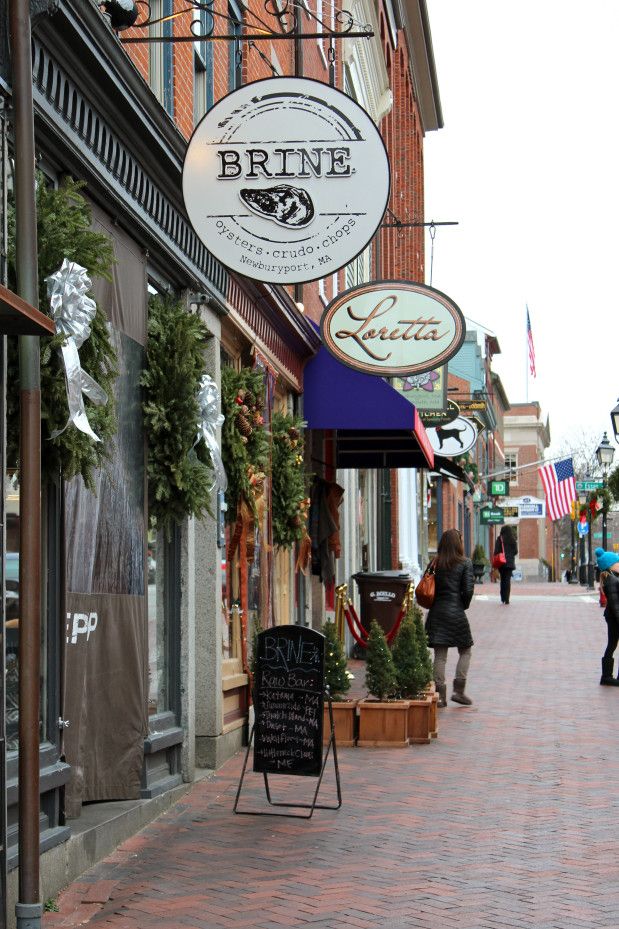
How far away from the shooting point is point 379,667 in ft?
37.9

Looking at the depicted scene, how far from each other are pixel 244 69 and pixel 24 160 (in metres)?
8.16

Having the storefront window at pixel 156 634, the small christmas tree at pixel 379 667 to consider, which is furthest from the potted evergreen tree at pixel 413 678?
the storefront window at pixel 156 634

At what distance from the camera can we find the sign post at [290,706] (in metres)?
8.71

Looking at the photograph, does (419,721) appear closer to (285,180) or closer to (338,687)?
(338,687)

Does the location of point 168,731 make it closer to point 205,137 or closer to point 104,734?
point 104,734

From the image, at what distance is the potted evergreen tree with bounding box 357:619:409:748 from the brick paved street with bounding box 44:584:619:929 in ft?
0.53

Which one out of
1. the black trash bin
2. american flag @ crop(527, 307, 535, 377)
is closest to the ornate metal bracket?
the black trash bin

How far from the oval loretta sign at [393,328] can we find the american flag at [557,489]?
32143mm

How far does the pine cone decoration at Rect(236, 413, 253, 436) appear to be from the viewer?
11.7 m

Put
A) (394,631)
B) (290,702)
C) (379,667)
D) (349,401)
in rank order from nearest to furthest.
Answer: (290,702) < (379,667) < (349,401) < (394,631)

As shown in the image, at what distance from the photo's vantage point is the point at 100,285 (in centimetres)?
774

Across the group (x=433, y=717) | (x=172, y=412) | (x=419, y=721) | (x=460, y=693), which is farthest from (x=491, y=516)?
(x=172, y=412)

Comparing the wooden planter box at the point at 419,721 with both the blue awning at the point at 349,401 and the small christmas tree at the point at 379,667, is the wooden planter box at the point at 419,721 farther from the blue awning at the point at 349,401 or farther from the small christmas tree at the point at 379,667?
the blue awning at the point at 349,401

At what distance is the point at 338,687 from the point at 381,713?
561 mm
